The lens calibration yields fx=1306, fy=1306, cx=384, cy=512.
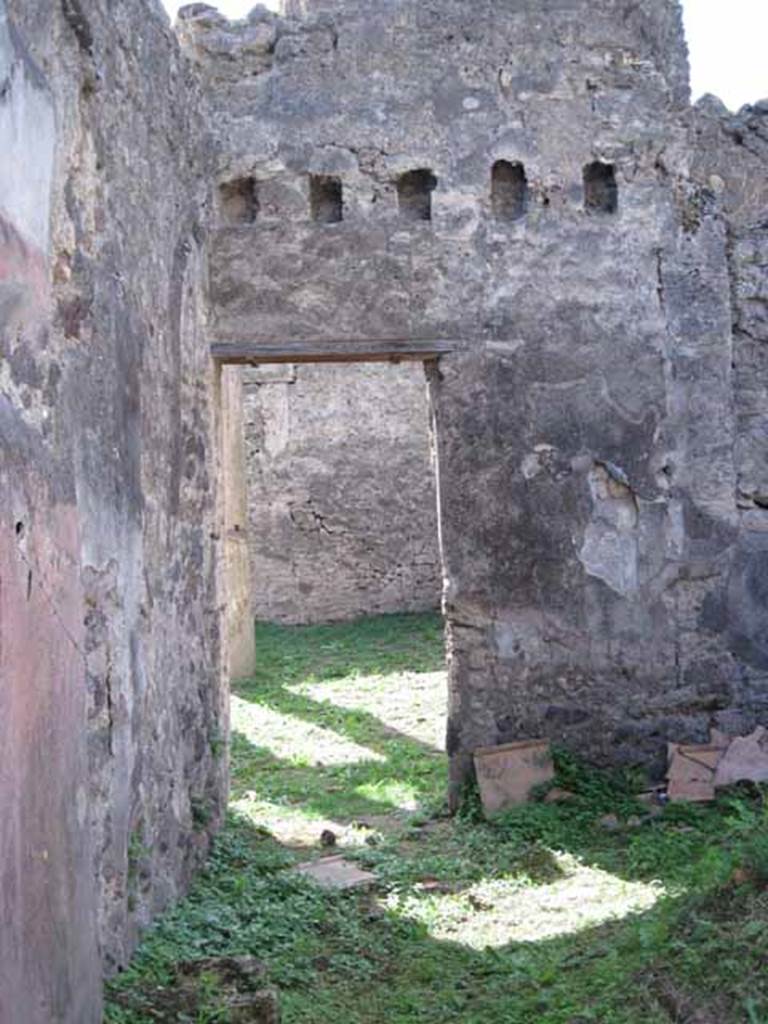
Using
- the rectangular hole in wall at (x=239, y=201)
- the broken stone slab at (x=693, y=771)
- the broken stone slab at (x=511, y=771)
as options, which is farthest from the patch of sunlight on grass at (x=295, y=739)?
the rectangular hole in wall at (x=239, y=201)

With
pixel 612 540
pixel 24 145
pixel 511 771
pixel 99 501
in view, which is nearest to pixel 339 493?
pixel 612 540

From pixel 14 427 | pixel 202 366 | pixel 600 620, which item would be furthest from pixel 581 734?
pixel 14 427

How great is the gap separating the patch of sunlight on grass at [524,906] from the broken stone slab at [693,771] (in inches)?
36.7

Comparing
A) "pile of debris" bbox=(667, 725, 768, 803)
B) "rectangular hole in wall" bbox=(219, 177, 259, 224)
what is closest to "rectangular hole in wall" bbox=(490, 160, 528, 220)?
"rectangular hole in wall" bbox=(219, 177, 259, 224)

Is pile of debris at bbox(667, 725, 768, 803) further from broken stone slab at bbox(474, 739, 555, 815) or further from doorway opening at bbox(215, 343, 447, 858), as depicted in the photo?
doorway opening at bbox(215, 343, 447, 858)

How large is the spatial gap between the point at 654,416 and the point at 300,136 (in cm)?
235

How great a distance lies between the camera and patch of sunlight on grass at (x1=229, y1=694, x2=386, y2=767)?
8.23 m

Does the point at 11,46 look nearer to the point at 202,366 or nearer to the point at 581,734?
the point at 202,366

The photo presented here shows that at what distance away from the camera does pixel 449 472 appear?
6.75m

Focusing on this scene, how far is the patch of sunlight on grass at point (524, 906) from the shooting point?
4992 millimetres

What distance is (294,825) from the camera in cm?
678

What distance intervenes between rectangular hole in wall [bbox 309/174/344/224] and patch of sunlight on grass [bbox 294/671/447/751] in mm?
3526

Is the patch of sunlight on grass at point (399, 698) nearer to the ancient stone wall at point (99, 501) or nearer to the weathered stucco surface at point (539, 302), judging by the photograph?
the weathered stucco surface at point (539, 302)

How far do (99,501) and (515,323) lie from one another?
3307 mm
